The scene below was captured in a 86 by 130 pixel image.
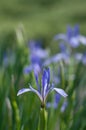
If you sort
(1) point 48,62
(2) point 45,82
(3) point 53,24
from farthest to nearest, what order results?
(3) point 53,24
(1) point 48,62
(2) point 45,82

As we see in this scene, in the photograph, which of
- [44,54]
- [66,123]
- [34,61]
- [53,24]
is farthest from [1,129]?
[53,24]

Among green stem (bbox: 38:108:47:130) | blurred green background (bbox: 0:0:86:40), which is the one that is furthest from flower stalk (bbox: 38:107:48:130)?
blurred green background (bbox: 0:0:86:40)

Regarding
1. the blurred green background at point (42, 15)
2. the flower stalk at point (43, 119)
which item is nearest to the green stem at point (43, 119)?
the flower stalk at point (43, 119)

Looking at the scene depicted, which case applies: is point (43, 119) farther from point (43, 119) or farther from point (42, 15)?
point (42, 15)

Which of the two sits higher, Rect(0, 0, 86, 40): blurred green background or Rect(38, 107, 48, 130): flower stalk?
Rect(0, 0, 86, 40): blurred green background

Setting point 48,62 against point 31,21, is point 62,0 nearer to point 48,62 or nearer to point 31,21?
point 31,21

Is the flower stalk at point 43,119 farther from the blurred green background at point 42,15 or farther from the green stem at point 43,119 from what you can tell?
the blurred green background at point 42,15

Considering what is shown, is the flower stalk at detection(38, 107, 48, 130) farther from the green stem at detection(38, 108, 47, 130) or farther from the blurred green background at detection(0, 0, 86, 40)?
the blurred green background at detection(0, 0, 86, 40)

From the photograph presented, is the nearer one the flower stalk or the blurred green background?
the flower stalk
